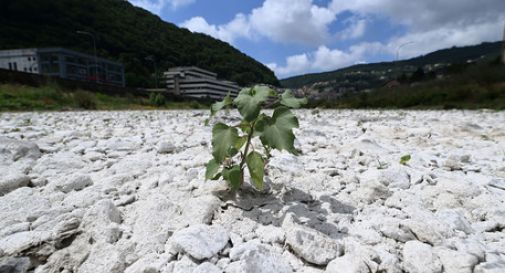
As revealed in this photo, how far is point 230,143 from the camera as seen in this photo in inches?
48.8

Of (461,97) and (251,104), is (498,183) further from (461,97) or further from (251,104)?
(461,97)

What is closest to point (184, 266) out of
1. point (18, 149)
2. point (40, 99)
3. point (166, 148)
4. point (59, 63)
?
point (166, 148)

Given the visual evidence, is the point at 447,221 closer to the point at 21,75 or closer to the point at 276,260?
the point at 276,260

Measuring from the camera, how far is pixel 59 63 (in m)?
45.7

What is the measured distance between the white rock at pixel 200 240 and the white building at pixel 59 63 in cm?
5163

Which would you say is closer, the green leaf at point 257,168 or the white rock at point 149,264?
the white rock at point 149,264

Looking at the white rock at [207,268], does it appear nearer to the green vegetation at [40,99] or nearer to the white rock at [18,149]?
the white rock at [18,149]

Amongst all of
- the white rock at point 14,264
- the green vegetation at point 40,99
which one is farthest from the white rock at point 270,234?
the green vegetation at point 40,99

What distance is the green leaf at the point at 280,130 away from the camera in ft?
3.78

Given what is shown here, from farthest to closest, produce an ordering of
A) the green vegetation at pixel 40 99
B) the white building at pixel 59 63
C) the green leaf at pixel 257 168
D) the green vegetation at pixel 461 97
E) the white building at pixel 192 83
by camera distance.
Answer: the white building at pixel 192 83
the white building at pixel 59 63
the green vegetation at pixel 461 97
the green vegetation at pixel 40 99
the green leaf at pixel 257 168

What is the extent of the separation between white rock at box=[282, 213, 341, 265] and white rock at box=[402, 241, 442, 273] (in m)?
0.25

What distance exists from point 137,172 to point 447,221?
186 centimetres

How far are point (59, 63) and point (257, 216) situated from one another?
57600 millimetres

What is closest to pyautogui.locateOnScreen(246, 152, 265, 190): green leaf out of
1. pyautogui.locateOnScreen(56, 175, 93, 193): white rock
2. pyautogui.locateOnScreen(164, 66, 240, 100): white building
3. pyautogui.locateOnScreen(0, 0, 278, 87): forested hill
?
pyautogui.locateOnScreen(56, 175, 93, 193): white rock
